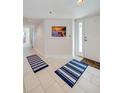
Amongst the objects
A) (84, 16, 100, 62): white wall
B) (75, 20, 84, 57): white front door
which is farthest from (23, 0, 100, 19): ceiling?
(75, 20, 84, 57): white front door

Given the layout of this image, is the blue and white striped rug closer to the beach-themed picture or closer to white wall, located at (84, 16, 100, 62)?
white wall, located at (84, 16, 100, 62)

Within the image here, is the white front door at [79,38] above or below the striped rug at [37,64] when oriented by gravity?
above

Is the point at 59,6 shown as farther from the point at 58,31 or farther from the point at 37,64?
the point at 58,31

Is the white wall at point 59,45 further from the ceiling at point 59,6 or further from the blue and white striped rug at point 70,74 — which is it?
the blue and white striped rug at point 70,74

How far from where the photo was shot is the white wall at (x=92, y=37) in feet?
18.7

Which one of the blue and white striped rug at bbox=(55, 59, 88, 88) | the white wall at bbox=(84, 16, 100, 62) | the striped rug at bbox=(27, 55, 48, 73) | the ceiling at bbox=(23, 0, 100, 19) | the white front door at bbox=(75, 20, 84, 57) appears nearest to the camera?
the blue and white striped rug at bbox=(55, 59, 88, 88)

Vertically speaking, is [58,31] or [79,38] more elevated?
[58,31]

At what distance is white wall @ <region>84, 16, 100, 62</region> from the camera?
569 centimetres

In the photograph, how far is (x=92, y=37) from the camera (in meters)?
6.05

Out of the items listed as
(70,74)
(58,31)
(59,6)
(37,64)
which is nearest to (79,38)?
(58,31)

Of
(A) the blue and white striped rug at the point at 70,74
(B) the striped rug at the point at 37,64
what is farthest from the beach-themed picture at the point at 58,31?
(A) the blue and white striped rug at the point at 70,74
